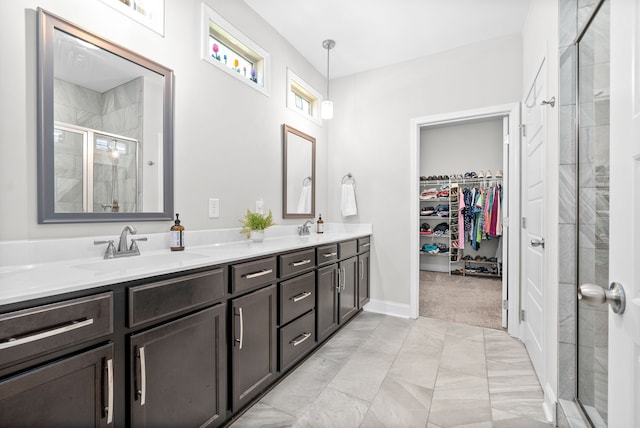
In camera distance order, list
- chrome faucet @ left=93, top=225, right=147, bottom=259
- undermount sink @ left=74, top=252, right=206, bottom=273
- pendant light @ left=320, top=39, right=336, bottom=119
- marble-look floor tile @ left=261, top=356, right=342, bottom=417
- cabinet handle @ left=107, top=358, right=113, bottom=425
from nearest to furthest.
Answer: cabinet handle @ left=107, top=358, right=113, bottom=425, undermount sink @ left=74, top=252, right=206, bottom=273, chrome faucet @ left=93, top=225, right=147, bottom=259, marble-look floor tile @ left=261, top=356, right=342, bottom=417, pendant light @ left=320, top=39, right=336, bottom=119

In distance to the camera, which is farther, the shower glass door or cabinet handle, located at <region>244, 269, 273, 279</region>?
cabinet handle, located at <region>244, 269, 273, 279</region>

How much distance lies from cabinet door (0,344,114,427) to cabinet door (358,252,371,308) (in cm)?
240

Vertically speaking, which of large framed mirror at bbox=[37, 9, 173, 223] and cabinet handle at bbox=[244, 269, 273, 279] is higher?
large framed mirror at bbox=[37, 9, 173, 223]

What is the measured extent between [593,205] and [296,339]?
1857 millimetres

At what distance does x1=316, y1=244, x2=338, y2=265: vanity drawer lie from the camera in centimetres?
239

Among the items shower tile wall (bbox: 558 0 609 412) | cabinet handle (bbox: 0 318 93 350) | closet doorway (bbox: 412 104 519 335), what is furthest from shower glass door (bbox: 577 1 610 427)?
closet doorway (bbox: 412 104 519 335)

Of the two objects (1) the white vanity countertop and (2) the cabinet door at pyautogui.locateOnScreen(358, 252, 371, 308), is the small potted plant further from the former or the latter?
(2) the cabinet door at pyautogui.locateOnScreen(358, 252, 371, 308)

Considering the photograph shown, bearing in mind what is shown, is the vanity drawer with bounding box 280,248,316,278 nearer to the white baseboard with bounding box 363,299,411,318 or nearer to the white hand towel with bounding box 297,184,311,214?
the white hand towel with bounding box 297,184,311,214

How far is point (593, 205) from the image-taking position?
138 cm

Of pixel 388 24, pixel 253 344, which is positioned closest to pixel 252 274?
pixel 253 344

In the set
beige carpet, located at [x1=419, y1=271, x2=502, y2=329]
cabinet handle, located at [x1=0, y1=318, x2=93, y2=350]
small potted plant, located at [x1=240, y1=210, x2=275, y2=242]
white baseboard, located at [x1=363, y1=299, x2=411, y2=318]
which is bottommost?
beige carpet, located at [x1=419, y1=271, x2=502, y2=329]

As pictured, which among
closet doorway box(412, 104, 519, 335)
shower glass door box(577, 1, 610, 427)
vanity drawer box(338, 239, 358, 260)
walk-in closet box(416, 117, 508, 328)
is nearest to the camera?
shower glass door box(577, 1, 610, 427)

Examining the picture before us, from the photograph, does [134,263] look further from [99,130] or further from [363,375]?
[363,375]

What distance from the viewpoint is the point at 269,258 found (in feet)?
6.03
